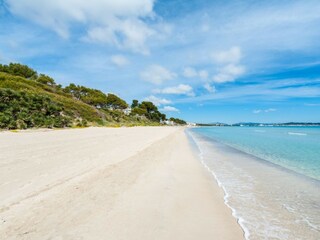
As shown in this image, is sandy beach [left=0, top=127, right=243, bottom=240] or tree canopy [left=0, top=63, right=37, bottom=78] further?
tree canopy [left=0, top=63, right=37, bottom=78]

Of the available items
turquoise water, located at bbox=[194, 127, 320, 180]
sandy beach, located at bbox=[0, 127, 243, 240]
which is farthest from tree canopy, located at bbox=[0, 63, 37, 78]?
sandy beach, located at bbox=[0, 127, 243, 240]

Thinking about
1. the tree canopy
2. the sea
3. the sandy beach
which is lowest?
the sea

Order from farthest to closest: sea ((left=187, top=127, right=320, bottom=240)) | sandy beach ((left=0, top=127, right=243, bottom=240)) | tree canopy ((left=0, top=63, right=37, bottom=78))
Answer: tree canopy ((left=0, top=63, right=37, bottom=78))
sea ((left=187, top=127, right=320, bottom=240))
sandy beach ((left=0, top=127, right=243, bottom=240))

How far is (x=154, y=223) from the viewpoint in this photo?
3.83 metres

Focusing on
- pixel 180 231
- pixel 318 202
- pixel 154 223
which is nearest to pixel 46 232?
pixel 154 223

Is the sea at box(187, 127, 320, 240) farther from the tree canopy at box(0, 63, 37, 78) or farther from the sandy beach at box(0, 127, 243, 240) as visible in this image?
the tree canopy at box(0, 63, 37, 78)

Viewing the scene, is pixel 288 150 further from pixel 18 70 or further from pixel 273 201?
pixel 18 70

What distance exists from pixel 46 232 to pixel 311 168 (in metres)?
10.8

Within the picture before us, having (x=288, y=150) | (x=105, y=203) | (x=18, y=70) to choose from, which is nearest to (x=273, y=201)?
(x=105, y=203)

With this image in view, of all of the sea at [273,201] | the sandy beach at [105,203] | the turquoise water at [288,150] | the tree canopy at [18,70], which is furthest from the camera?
the tree canopy at [18,70]

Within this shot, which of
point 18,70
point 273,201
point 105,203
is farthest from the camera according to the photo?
point 18,70

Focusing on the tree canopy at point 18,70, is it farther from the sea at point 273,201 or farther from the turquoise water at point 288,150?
the sea at point 273,201

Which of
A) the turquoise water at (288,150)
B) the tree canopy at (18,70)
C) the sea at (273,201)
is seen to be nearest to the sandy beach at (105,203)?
the sea at (273,201)

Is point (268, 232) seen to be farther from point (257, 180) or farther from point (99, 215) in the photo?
point (257, 180)
